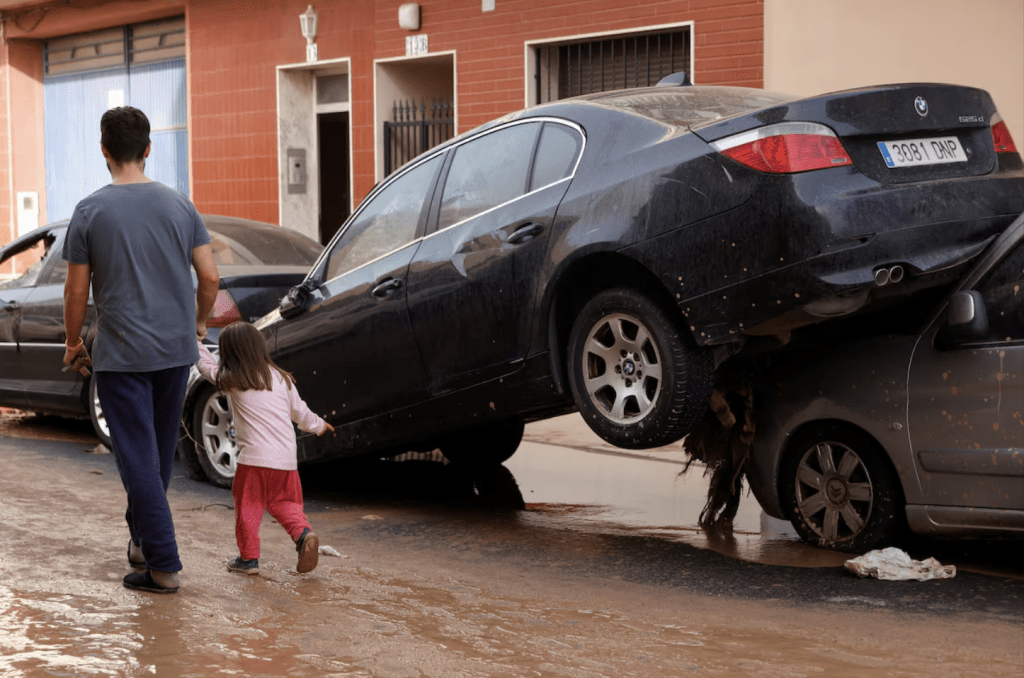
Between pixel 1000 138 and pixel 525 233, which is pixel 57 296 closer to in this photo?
pixel 525 233

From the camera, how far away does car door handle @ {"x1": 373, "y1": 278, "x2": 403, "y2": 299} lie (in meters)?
6.66

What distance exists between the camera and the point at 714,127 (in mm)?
5582

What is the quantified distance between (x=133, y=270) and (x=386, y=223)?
2060 millimetres

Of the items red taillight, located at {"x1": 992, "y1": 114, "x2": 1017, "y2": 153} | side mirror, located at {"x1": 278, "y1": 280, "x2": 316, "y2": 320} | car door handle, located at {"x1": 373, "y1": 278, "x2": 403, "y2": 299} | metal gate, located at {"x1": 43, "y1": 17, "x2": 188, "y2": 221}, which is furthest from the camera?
metal gate, located at {"x1": 43, "y1": 17, "x2": 188, "y2": 221}

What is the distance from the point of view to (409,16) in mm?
15352

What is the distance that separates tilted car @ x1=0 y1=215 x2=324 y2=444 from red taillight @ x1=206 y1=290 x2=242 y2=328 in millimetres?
193

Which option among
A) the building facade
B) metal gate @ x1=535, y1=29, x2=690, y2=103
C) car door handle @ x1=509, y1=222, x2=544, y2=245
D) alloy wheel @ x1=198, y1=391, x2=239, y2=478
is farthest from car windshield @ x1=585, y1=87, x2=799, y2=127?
metal gate @ x1=535, y1=29, x2=690, y2=103

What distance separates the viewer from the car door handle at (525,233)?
606 cm

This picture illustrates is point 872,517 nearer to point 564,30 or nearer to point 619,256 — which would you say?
point 619,256

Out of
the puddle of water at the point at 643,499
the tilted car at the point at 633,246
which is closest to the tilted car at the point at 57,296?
the tilted car at the point at 633,246

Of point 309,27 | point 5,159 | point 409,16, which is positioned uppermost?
point 309,27

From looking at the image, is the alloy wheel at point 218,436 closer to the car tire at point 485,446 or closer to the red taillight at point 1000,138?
the car tire at point 485,446

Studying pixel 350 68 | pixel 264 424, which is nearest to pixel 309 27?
pixel 350 68

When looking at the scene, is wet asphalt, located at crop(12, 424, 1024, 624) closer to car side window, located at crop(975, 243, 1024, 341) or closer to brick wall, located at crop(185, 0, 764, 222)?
car side window, located at crop(975, 243, 1024, 341)
